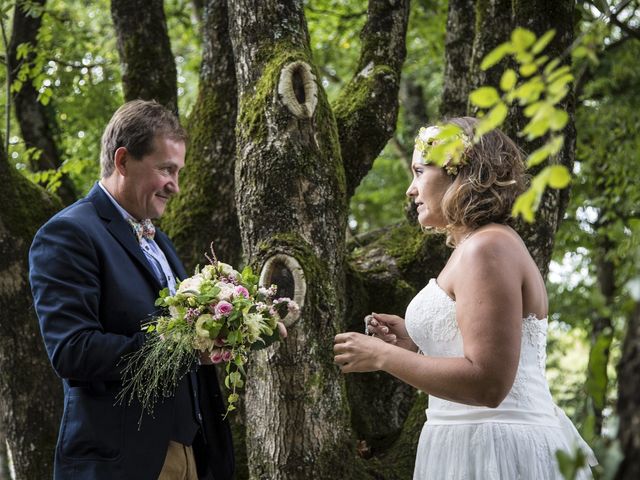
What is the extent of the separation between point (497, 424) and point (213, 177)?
132 inches

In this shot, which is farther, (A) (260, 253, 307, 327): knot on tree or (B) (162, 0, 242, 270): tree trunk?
(B) (162, 0, 242, 270): tree trunk

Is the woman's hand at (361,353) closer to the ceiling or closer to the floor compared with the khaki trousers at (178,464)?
closer to the ceiling

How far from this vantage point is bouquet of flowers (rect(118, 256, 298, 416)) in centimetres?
324

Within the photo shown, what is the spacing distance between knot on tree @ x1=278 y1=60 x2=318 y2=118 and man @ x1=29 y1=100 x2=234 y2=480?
2.46ft

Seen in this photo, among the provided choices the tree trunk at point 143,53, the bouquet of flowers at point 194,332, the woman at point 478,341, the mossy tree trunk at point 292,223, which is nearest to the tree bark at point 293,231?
the mossy tree trunk at point 292,223

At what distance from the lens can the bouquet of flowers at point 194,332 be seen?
3.24 meters

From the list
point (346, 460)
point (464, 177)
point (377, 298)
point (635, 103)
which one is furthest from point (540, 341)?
point (635, 103)

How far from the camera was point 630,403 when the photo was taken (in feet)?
4.88

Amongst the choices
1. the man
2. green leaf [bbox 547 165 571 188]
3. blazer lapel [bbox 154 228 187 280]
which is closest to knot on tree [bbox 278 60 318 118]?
the man

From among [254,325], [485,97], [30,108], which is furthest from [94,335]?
[30,108]

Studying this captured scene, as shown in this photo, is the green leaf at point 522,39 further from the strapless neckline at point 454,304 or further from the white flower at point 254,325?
the white flower at point 254,325

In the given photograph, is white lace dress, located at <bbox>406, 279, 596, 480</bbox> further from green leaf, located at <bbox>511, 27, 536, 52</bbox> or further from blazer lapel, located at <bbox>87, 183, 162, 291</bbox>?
green leaf, located at <bbox>511, 27, 536, 52</bbox>

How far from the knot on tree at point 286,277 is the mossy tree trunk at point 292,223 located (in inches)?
1.5

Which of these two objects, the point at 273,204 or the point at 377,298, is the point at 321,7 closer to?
the point at 377,298
